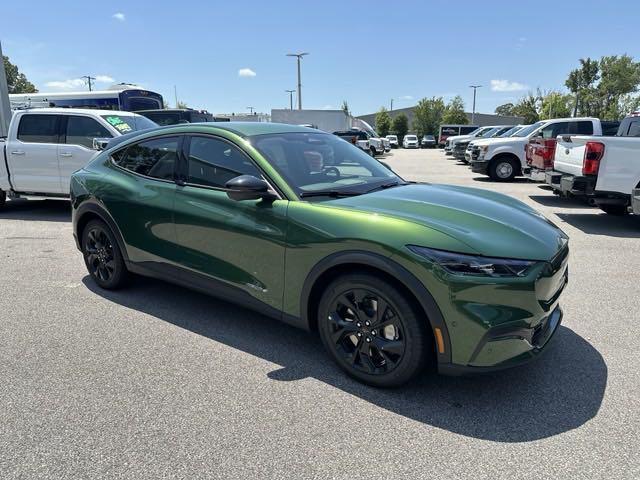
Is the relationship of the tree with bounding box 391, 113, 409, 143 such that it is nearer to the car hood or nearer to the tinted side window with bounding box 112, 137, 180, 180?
the tinted side window with bounding box 112, 137, 180, 180

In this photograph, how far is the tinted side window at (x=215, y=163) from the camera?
343 centimetres

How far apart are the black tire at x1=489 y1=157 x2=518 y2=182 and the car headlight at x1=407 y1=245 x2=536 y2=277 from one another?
1277 centimetres

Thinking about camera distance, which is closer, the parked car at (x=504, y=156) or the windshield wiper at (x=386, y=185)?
the windshield wiper at (x=386, y=185)

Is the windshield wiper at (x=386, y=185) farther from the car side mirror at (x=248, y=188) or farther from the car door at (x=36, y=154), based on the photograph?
the car door at (x=36, y=154)

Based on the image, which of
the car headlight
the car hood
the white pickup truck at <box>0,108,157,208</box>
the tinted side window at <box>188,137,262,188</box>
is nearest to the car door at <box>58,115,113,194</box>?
the white pickup truck at <box>0,108,157,208</box>

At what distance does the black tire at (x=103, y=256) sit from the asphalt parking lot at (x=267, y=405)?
0.31 m

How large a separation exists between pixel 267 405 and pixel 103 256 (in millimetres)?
2714

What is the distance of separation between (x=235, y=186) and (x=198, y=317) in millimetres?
1527

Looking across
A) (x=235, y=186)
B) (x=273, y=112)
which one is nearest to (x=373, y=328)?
(x=235, y=186)

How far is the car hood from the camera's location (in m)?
2.61

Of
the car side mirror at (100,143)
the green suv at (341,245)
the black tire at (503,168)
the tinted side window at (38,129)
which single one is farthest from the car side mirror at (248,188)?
the black tire at (503,168)

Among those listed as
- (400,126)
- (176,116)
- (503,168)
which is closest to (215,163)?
(176,116)

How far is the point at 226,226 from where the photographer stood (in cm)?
340

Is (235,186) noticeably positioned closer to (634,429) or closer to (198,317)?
(198,317)
